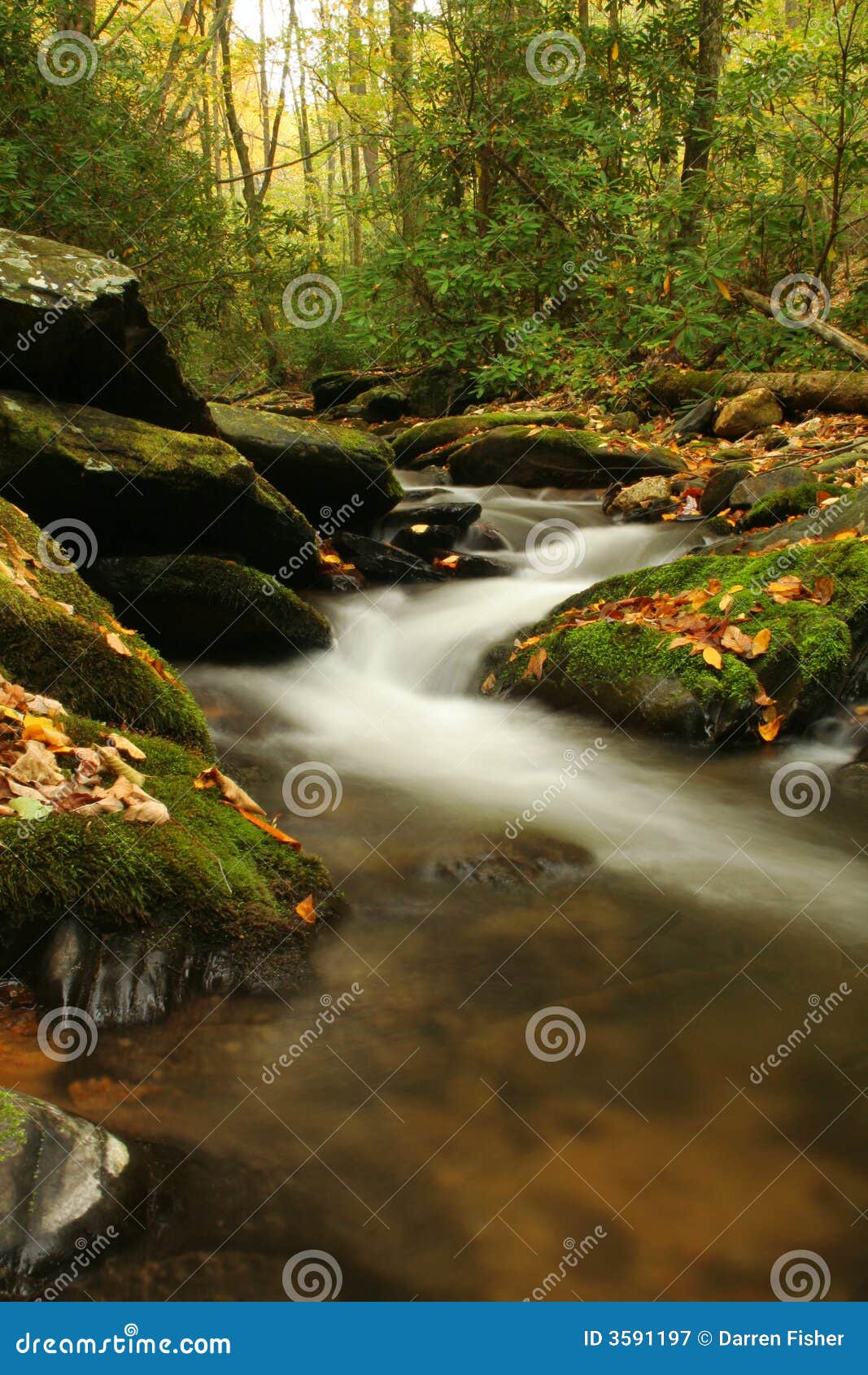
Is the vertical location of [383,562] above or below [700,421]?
below

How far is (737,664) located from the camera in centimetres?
522

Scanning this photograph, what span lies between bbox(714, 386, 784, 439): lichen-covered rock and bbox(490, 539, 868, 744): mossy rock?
16.2ft

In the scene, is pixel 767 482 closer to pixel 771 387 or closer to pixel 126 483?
pixel 771 387

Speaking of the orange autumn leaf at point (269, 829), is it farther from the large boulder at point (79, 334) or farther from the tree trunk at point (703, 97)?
the tree trunk at point (703, 97)

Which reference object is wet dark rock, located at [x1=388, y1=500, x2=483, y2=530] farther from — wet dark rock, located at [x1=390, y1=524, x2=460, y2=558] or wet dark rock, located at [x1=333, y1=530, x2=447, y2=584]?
wet dark rock, located at [x1=333, y1=530, x2=447, y2=584]

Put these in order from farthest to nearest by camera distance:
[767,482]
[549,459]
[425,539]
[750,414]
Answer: [549,459] < [750,414] < [425,539] < [767,482]

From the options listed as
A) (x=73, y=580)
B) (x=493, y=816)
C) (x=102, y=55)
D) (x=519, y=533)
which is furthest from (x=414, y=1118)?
(x=102, y=55)

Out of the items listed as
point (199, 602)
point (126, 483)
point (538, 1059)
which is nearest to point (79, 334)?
point (126, 483)

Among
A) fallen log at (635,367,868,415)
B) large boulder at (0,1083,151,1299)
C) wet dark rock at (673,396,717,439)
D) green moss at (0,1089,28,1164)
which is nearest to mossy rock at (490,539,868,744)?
large boulder at (0,1083,151,1299)

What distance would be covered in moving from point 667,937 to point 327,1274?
177cm

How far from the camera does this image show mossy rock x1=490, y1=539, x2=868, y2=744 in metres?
5.14

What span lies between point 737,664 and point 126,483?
3.87m

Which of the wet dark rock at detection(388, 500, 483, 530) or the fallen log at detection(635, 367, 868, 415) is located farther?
the fallen log at detection(635, 367, 868, 415)

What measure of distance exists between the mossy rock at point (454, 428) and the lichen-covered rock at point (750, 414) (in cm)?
178
